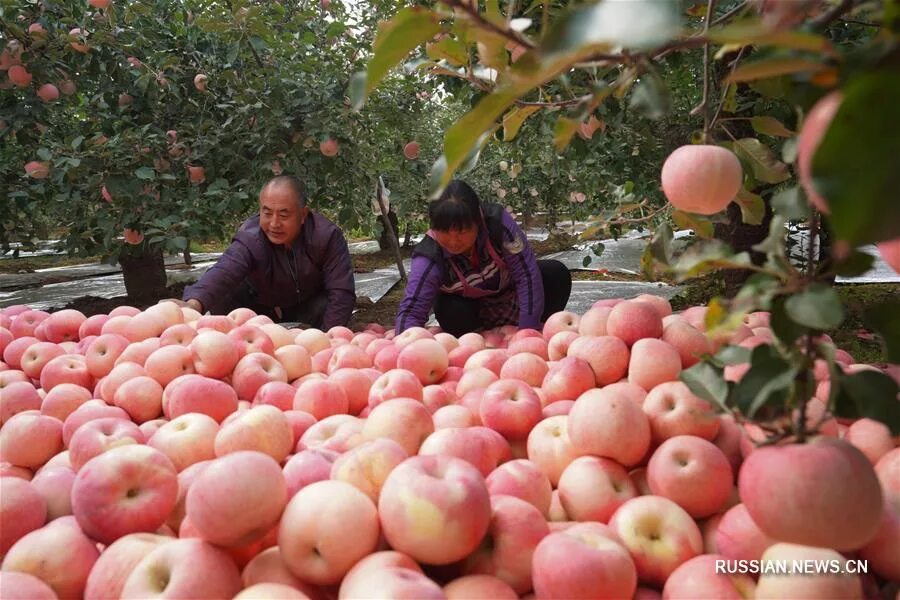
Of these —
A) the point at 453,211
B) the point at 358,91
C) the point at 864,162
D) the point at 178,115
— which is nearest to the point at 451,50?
the point at 358,91

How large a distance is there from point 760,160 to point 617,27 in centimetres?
80

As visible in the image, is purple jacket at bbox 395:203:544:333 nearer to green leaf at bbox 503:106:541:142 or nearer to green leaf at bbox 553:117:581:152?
green leaf at bbox 503:106:541:142

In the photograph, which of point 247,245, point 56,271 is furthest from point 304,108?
point 56,271

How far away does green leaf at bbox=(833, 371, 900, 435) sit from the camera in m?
0.54

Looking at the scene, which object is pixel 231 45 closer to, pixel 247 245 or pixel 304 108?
pixel 304 108

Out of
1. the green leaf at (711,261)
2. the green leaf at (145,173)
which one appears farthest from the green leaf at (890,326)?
the green leaf at (145,173)

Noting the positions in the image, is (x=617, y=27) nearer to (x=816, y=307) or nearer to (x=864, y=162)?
(x=864, y=162)

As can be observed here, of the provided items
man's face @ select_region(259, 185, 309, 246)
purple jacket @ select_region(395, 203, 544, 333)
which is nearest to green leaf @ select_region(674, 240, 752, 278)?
purple jacket @ select_region(395, 203, 544, 333)

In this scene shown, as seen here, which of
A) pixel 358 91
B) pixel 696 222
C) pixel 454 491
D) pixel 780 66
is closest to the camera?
pixel 780 66

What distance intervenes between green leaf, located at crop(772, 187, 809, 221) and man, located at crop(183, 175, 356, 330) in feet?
8.41

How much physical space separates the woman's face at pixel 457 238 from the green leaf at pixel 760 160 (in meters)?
1.70

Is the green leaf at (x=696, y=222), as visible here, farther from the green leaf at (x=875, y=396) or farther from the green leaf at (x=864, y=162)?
the green leaf at (x=864, y=162)

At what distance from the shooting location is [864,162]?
0.33 m

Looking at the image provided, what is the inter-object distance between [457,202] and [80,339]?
154 centimetres
